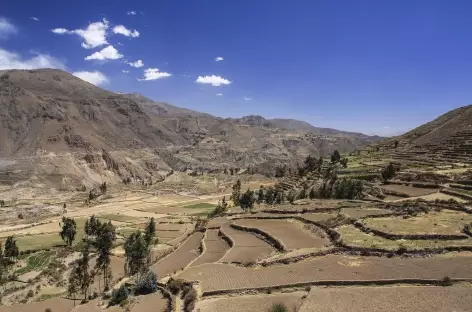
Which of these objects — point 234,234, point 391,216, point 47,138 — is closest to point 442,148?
point 391,216

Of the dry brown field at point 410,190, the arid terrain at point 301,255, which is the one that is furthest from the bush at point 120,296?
the dry brown field at point 410,190

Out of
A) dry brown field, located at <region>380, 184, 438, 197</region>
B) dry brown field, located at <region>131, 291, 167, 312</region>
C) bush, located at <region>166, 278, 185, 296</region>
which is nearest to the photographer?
dry brown field, located at <region>131, 291, 167, 312</region>

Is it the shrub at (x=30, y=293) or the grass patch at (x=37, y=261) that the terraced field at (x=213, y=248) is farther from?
the grass patch at (x=37, y=261)

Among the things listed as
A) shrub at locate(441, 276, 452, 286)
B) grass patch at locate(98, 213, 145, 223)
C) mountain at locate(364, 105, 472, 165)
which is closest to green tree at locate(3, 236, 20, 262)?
grass patch at locate(98, 213, 145, 223)

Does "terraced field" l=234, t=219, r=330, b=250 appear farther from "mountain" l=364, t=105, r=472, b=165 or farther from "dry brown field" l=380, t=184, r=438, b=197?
"mountain" l=364, t=105, r=472, b=165

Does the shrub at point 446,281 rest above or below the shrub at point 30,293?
above

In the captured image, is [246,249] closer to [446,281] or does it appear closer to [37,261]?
[446,281]

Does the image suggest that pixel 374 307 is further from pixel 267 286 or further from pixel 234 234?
pixel 234 234
